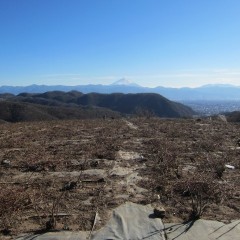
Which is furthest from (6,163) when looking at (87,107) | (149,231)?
Result: (87,107)

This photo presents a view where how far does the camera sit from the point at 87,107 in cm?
12194

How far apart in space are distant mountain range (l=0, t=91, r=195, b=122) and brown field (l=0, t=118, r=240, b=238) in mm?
15317

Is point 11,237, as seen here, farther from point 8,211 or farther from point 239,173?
point 239,173

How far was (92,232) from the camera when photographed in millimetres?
4914

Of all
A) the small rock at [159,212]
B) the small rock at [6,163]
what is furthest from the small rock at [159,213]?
the small rock at [6,163]

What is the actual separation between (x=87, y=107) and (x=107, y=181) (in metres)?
115

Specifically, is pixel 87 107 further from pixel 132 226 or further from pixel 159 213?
pixel 132 226

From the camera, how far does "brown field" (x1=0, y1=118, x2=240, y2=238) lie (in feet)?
17.9

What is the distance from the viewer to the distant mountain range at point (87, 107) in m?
83.4

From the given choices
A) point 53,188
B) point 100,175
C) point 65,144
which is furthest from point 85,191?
point 65,144

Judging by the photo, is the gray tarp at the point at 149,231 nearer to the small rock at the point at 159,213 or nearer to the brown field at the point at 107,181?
the small rock at the point at 159,213

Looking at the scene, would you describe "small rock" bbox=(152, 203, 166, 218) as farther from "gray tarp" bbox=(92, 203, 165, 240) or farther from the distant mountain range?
the distant mountain range

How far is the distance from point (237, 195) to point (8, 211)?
3699 mm

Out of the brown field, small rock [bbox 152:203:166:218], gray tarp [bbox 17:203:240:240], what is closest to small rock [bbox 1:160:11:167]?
the brown field
